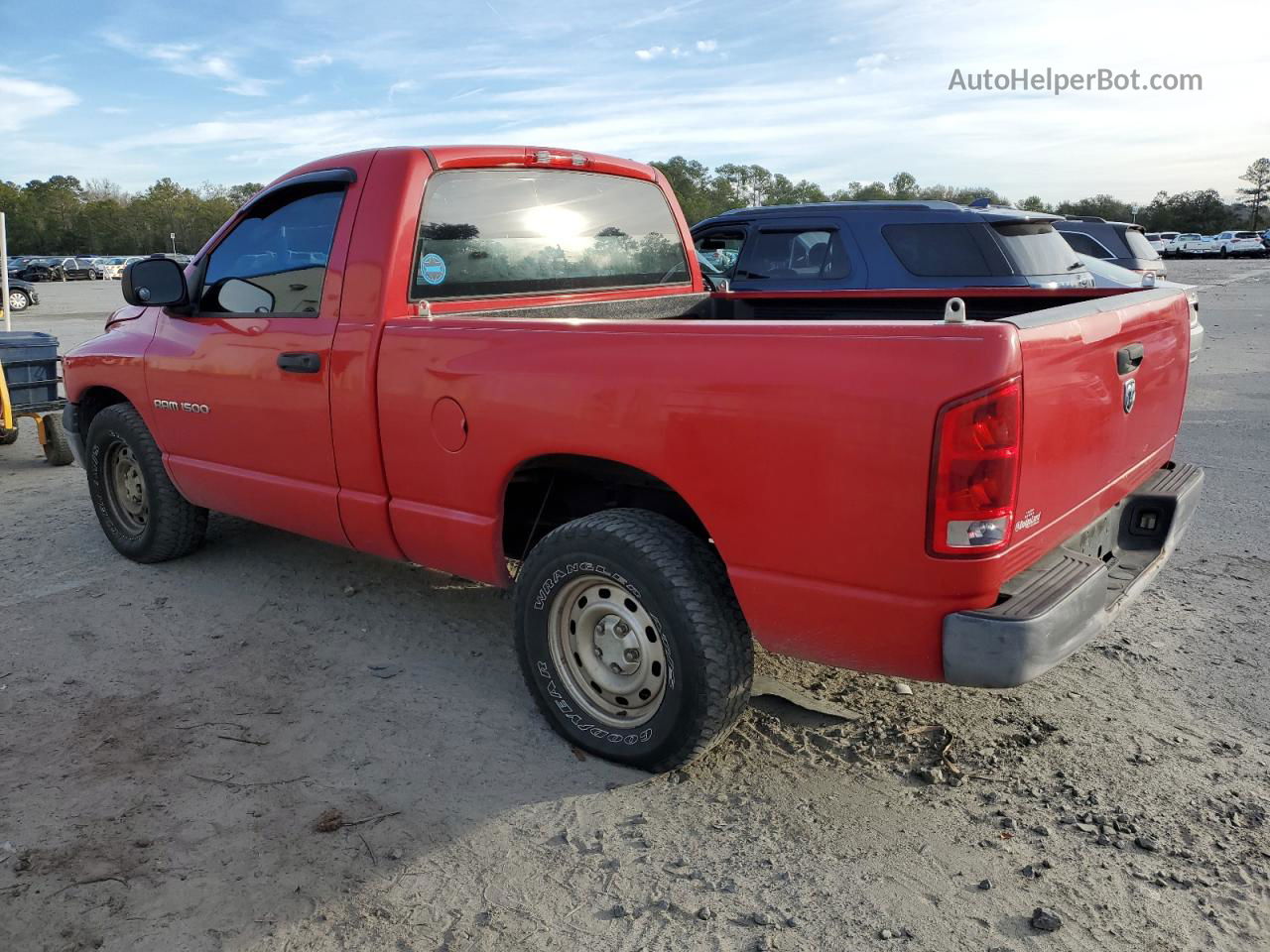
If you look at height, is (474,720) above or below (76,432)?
below

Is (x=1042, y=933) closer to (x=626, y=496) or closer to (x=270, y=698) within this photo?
(x=626, y=496)

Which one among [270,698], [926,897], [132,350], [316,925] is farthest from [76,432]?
[926,897]

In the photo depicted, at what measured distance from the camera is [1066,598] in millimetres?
2621

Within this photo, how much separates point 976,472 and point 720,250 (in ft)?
26.2

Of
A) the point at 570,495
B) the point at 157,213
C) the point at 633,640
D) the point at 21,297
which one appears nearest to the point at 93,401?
the point at 570,495

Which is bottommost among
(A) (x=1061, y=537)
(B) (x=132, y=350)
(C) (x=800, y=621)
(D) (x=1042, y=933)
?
(D) (x=1042, y=933)

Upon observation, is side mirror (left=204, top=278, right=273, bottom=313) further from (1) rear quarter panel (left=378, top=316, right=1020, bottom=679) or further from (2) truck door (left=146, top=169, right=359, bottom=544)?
(1) rear quarter panel (left=378, top=316, right=1020, bottom=679)

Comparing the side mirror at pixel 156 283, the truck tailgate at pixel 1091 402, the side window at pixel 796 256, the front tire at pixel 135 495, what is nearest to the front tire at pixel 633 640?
the truck tailgate at pixel 1091 402

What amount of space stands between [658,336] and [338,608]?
2.56 meters

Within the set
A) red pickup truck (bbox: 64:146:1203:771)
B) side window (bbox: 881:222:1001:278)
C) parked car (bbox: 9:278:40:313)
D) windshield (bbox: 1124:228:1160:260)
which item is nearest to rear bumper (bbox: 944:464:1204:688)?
red pickup truck (bbox: 64:146:1203:771)

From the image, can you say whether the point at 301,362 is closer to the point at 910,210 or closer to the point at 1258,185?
the point at 910,210

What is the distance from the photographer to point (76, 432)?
18.2 feet

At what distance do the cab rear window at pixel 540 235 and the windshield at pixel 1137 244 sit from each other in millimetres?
10431

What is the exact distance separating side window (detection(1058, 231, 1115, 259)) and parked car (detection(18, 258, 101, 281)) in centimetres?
5091
